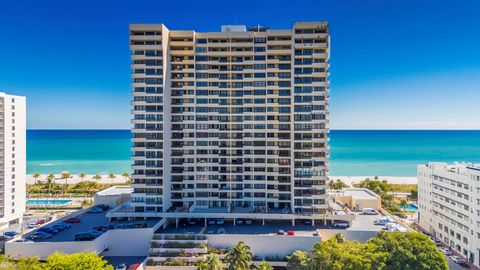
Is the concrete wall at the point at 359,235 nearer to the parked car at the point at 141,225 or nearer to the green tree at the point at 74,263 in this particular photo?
the parked car at the point at 141,225

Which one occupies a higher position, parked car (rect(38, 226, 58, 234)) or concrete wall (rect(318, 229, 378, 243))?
parked car (rect(38, 226, 58, 234))

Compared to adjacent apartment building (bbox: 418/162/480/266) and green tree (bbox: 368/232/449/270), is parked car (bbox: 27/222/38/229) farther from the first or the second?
adjacent apartment building (bbox: 418/162/480/266)

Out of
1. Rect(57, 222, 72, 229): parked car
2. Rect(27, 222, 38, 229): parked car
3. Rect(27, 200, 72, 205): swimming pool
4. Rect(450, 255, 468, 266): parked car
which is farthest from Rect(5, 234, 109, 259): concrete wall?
Rect(450, 255, 468, 266): parked car

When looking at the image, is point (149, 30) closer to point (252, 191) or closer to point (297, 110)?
point (297, 110)

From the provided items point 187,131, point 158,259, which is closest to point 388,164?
point 187,131

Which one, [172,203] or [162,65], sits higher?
[162,65]
